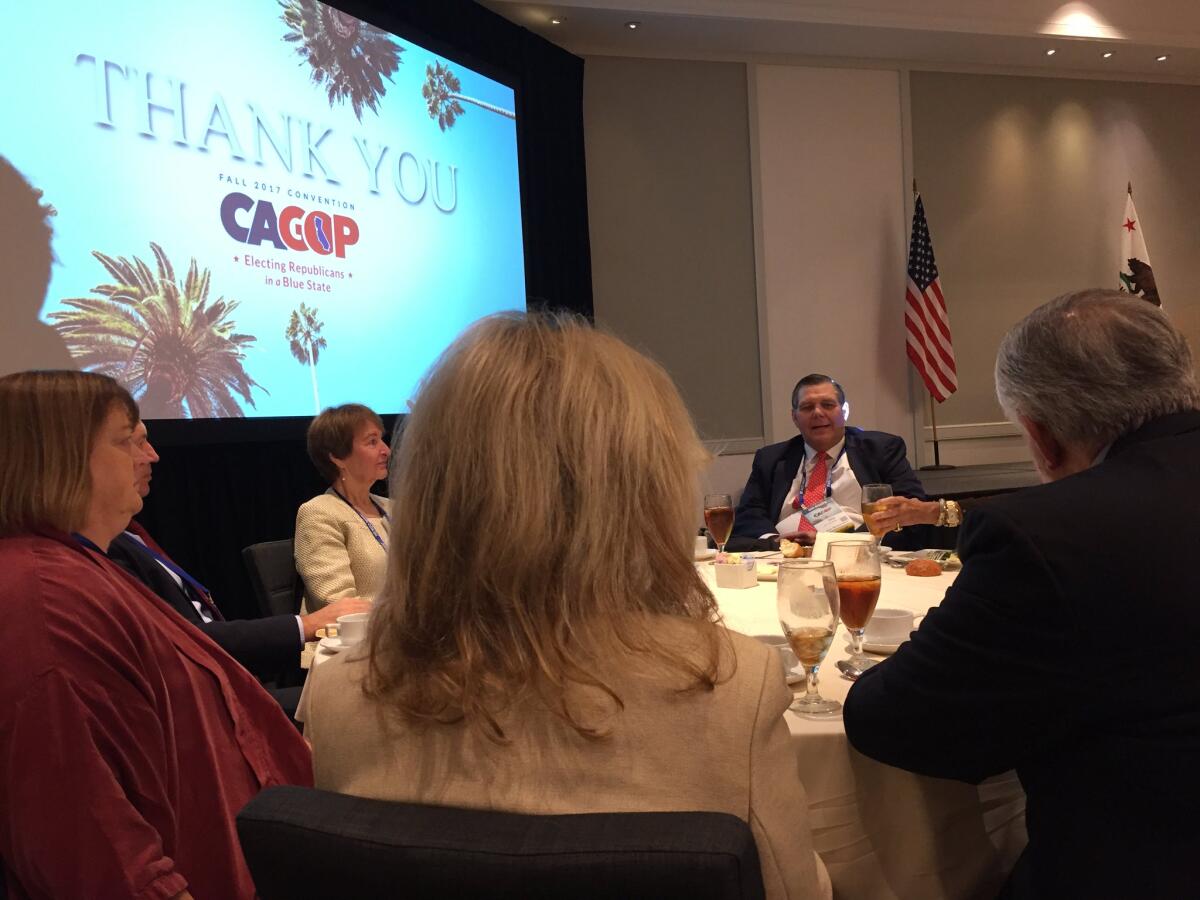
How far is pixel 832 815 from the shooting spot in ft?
4.03

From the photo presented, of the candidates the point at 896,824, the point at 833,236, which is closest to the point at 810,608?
the point at 896,824

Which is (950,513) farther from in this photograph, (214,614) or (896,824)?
(214,614)

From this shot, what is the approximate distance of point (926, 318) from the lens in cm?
627

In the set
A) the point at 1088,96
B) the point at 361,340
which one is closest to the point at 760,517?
the point at 361,340

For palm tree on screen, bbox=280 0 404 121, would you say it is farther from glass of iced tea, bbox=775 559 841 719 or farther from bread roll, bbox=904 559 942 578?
glass of iced tea, bbox=775 559 841 719

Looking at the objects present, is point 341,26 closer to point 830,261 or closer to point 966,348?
point 830,261

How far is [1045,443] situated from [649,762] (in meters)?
0.87

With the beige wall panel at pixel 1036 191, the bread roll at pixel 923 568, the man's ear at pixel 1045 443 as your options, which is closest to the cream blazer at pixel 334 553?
the bread roll at pixel 923 568

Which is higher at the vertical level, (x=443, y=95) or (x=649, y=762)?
(x=443, y=95)

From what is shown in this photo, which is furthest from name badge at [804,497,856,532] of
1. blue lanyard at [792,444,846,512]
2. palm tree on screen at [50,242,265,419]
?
palm tree on screen at [50,242,265,419]

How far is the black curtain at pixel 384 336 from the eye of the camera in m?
3.92

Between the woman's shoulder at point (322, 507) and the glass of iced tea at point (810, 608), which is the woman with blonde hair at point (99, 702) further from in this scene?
the woman's shoulder at point (322, 507)

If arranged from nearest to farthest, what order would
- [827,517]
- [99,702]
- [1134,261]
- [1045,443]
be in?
[99,702], [1045,443], [827,517], [1134,261]

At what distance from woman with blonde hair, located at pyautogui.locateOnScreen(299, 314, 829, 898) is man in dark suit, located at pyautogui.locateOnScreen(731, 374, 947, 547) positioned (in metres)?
3.13
